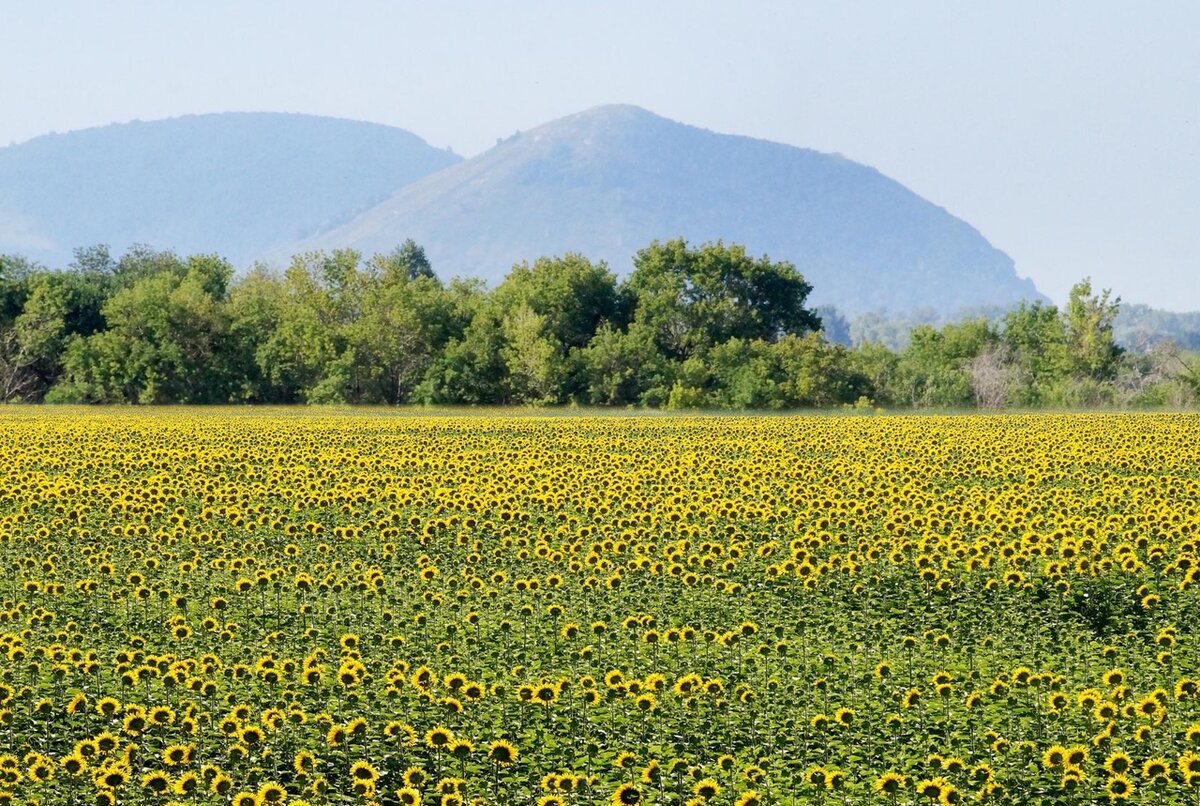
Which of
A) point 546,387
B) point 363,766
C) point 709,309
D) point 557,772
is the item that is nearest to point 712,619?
point 557,772

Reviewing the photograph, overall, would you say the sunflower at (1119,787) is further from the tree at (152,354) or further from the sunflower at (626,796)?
the tree at (152,354)

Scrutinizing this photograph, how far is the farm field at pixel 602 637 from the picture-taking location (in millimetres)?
11508

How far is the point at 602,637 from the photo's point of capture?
51.8 ft

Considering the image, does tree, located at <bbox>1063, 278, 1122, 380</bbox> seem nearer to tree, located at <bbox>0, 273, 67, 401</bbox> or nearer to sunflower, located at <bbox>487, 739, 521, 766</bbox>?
tree, located at <bbox>0, 273, 67, 401</bbox>

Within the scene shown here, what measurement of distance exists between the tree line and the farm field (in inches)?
1920

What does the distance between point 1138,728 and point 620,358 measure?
67092 mm

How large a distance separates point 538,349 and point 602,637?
63.1m

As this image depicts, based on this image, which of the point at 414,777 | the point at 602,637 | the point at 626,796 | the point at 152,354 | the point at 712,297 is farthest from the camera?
the point at 712,297

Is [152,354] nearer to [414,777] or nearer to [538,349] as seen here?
[538,349]

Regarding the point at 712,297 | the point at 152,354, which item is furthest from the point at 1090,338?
the point at 152,354

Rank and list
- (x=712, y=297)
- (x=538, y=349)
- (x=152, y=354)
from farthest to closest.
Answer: (x=712, y=297) → (x=152, y=354) → (x=538, y=349)

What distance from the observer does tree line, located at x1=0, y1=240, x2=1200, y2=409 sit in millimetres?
78250

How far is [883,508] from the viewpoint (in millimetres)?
23234

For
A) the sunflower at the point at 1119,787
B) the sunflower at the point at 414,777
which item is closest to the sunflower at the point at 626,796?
the sunflower at the point at 414,777
